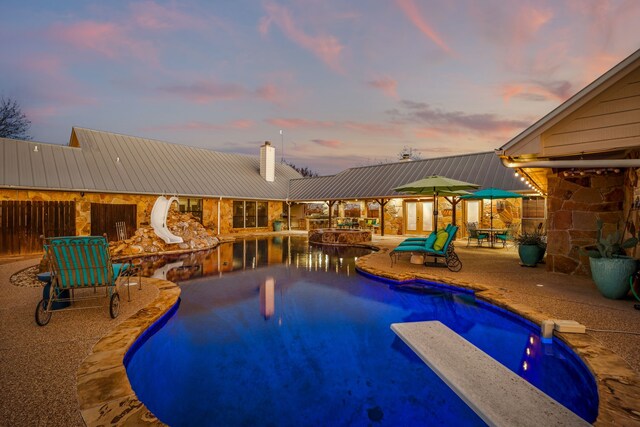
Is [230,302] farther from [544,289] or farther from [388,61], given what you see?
[388,61]

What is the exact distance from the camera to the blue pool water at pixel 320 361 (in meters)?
2.79

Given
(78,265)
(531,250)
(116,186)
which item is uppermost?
(116,186)

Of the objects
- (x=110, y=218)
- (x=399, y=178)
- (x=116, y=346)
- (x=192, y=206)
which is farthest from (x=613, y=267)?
(x=192, y=206)

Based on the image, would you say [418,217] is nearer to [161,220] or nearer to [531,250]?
[531,250]

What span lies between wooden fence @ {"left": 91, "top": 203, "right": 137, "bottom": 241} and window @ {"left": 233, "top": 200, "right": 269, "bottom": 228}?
598 centimetres

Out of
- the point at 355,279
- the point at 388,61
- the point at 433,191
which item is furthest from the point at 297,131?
the point at 355,279

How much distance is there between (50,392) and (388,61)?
14.9m

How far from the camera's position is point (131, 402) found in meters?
2.45

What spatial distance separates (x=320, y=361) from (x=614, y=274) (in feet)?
16.4

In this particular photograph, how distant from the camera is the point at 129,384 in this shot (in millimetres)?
2729

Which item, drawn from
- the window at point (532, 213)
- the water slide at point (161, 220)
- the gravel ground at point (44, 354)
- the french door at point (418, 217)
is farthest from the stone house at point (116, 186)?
the window at point (532, 213)

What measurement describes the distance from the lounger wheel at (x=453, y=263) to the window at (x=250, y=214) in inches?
552

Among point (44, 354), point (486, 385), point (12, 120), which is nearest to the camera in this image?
point (486, 385)

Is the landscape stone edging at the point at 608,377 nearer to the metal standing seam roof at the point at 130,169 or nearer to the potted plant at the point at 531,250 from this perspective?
the potted plant at the point at 531,250
